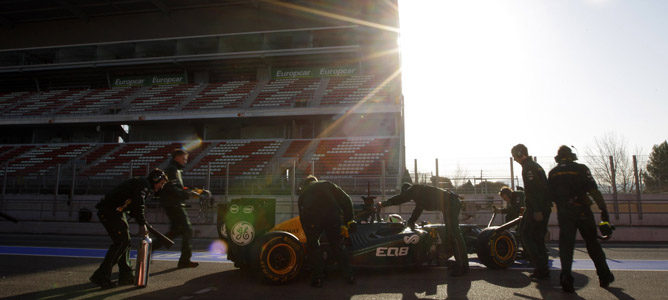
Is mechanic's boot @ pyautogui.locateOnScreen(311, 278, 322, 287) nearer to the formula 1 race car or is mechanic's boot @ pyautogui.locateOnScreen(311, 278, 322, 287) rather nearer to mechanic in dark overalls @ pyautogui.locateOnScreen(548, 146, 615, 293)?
the formula 1 race car

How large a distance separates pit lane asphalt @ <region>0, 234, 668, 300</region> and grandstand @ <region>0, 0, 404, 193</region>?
1377 centimetres

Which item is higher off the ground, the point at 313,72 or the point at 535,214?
the point at 313,72

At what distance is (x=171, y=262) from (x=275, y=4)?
76.2 ft

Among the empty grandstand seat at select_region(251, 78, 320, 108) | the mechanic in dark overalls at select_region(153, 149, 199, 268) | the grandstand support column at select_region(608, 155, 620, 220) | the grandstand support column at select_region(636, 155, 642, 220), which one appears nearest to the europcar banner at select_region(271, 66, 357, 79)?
the empty grandstand seat at select_region(251, 78, 320, 108)

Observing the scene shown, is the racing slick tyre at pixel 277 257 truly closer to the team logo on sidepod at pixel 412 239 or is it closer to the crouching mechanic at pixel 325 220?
the crouching mechanic at pixel 325 220

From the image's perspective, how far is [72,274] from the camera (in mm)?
4930

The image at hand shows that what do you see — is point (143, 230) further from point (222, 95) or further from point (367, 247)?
point (222, 95)

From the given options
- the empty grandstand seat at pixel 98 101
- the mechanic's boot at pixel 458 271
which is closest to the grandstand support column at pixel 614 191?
the mechanic's boot at pixel 458 271

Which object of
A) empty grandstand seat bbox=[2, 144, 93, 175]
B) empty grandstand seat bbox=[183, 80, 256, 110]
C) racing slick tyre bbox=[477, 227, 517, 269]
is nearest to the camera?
racing slick tyre bbox=[477, 227, 517, 269]

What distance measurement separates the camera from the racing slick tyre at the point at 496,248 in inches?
208

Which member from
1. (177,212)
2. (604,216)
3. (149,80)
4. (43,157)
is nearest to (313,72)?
(149,80)

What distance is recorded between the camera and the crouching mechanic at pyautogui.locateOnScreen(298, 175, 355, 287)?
418 cm

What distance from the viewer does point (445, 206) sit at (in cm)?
504

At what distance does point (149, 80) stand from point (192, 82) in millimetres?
3256
